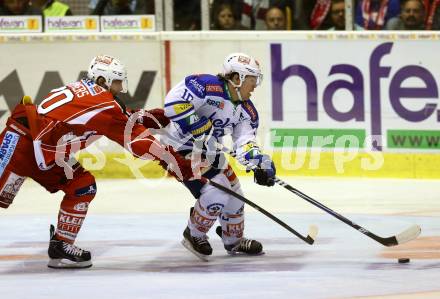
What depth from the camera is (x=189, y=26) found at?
11.3 meters

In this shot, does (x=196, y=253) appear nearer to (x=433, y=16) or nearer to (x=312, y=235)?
(x=312, y=235)

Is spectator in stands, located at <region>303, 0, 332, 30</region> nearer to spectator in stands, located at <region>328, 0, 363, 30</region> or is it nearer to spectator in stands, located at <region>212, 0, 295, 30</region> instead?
spectator in stands, located at <region>328, 0, 363, 30</region>

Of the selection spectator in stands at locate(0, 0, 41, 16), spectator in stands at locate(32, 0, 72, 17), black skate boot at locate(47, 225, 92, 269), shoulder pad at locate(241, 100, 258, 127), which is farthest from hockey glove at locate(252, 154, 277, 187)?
spectator in stands at locate(0, 0, 41, 16)

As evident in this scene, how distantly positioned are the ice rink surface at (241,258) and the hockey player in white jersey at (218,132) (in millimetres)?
185

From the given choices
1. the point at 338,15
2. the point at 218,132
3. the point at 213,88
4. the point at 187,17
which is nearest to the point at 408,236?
the point at 218,132

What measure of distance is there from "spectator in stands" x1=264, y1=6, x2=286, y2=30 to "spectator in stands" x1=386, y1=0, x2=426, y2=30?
1.12 metres

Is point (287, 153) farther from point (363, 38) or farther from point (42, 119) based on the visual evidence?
point (42, 119)

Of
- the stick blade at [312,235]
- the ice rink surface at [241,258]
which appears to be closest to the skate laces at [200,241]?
the ice rink surface at [241,258]

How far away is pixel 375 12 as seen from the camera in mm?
10984

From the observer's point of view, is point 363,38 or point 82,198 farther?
point 363,38

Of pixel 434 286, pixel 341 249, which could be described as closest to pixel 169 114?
pixel 341 249

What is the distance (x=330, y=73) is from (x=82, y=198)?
4.61 m

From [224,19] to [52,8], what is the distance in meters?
1.75

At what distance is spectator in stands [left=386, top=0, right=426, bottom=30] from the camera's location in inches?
424
